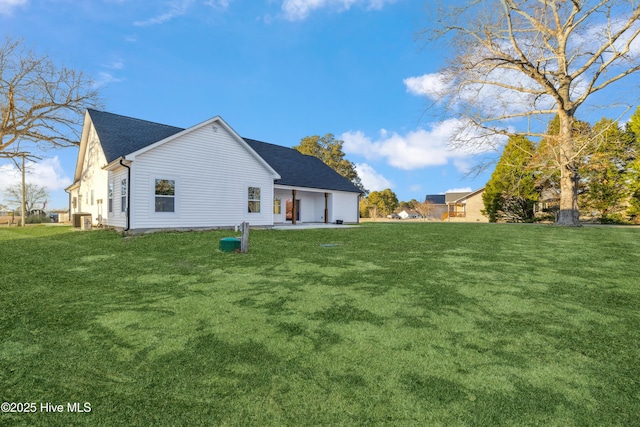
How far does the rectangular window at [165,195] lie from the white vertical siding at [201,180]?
0.14 m

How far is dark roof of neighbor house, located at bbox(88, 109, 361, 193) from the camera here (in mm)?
14274

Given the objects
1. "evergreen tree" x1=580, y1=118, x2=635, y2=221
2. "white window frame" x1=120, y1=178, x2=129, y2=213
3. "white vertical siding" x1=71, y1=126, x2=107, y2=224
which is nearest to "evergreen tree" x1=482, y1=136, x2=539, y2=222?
"evergreen tree" x1=580, y1=118, x2=635, y2=221

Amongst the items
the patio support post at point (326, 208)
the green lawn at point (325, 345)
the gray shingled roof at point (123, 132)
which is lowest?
the green lawn at point (325, 345)

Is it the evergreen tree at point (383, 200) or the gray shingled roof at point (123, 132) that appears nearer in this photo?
the gray shingled roof at point (123, 132)

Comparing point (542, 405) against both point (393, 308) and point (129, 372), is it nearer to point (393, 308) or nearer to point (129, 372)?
point (393, 308)

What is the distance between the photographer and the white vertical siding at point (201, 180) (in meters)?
11.9

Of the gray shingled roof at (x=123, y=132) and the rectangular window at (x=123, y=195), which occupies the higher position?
the gray shingled roof at (x=123, y=132)

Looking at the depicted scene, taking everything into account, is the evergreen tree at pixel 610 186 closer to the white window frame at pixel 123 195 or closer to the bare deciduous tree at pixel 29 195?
the white window frame at pixel 123 195

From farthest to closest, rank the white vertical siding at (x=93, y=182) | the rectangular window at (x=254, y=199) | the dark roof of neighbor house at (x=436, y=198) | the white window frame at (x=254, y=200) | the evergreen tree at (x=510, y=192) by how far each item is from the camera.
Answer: the dark roof of neighbor house at (x=436, y=198), the evergreen tree at (x=510, y=192), the rectangular window at (x=254, y=199), the white window frame at (x=254, y=200), the white vertical siding at (x=93, y=182)

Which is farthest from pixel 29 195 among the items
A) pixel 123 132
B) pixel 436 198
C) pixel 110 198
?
pixel 436 198

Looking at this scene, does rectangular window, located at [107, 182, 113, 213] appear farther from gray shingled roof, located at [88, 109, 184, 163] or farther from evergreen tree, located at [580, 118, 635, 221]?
evergreen tree, located at [580, 118, 635, 221]

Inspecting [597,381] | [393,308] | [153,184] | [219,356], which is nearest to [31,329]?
[219,356]

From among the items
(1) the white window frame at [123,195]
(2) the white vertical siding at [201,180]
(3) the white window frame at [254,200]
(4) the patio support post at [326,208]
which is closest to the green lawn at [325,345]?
(2) the white vertical siding at [201,180]

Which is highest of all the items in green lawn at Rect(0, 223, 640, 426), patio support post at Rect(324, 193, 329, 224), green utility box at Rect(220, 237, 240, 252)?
→ patio support post at Rect(324, 193, 329, 224)
